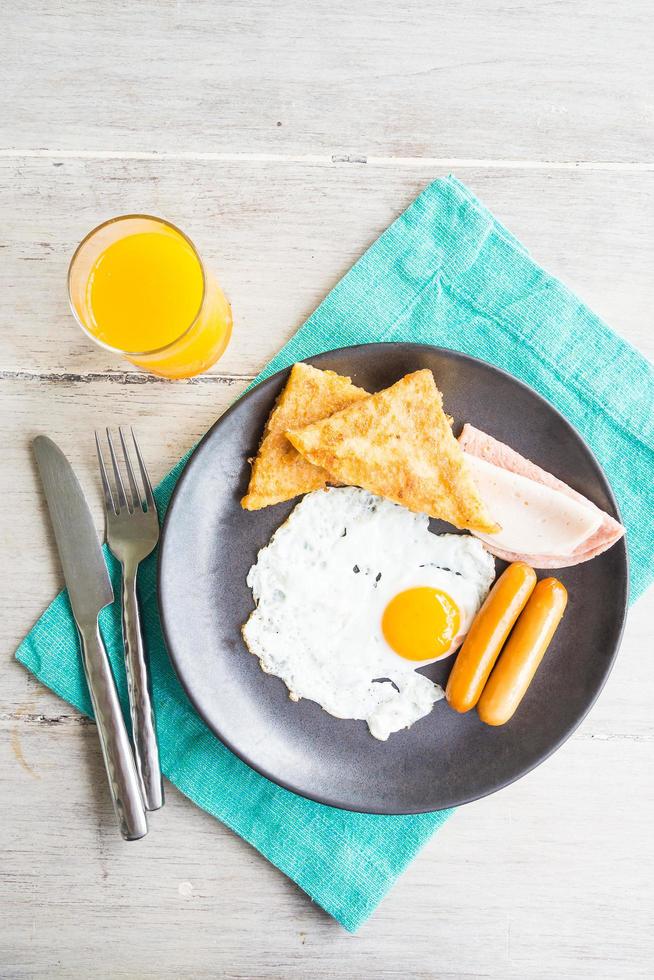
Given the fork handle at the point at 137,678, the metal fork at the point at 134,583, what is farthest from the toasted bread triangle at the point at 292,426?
the fork handle at the point at 137,678

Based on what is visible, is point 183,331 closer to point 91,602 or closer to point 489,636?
point 91,602

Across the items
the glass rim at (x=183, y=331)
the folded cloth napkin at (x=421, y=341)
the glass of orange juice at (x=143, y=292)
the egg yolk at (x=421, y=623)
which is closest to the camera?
the glass rim at (x=183, y=331)

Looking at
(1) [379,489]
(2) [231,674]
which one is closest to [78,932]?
(2) [231,674]

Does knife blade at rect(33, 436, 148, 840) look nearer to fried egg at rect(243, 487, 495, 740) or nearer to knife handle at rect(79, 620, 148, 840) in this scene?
knife handle at rect(79, 620, 148, 840)

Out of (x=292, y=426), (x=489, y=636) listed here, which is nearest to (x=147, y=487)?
(x=292, y=426)

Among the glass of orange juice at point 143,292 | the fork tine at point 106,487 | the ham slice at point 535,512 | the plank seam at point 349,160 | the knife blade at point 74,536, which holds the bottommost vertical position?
the knife blade at point 74,536

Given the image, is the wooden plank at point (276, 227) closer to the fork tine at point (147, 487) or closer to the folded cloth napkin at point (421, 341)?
the folded cloth napkin at point (421, 341)

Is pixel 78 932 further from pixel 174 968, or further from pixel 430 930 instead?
pixel 430 930
